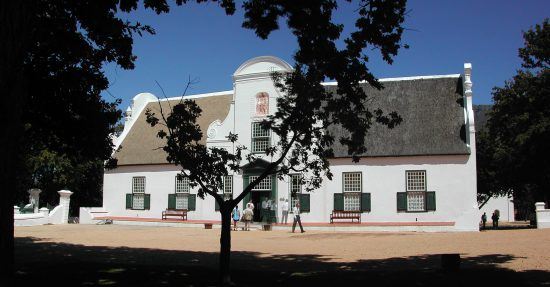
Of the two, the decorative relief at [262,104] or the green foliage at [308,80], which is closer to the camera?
the green foliage at [308,80]

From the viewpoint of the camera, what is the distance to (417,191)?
91.9ft

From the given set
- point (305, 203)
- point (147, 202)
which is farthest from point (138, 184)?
point (305, 203)

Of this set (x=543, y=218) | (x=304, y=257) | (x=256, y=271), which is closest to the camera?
A: (x=256, y=271)

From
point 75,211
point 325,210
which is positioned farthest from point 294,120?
point 75,211

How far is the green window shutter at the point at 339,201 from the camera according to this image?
29.0 meters

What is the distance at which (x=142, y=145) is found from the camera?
35.4 m

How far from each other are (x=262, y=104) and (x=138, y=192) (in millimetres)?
10108

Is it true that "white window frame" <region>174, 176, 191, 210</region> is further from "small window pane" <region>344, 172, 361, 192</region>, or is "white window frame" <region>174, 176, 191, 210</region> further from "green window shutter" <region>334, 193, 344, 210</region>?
"small window pane" <region>344, 172, 361, 192</region>

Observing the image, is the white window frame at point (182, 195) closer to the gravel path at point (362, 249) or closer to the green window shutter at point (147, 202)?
the green window shutter at point (147, 202)

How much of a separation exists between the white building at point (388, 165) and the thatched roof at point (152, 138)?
181 millimetres

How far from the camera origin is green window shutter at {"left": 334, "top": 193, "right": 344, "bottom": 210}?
2902 centimetres

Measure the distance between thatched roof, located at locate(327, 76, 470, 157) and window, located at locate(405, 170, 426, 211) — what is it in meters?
1.19

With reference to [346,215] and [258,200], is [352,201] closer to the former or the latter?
[346,215]

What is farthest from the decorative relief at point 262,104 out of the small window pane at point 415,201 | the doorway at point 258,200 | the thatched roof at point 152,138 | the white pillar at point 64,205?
the white pillar at point 64,205
